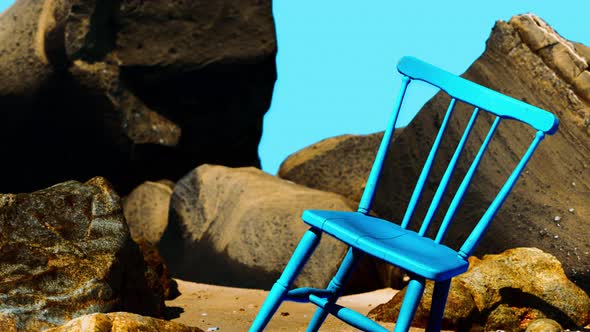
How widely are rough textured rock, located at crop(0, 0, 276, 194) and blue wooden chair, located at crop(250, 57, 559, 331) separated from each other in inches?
194

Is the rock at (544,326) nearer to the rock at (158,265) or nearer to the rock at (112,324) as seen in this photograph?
the rock at (112,324)

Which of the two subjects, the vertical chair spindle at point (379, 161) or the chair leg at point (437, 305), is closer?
the chair leg at point (437, 305)

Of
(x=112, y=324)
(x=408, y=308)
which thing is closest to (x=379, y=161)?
(x=408, y=308)

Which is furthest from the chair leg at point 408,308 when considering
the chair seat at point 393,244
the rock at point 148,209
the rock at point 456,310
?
the rock at point 148,209

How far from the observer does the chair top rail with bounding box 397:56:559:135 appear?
13.5 feet

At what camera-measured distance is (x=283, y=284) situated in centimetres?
387

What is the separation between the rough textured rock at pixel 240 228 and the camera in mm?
7402

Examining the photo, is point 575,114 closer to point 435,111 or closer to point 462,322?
point 435,111

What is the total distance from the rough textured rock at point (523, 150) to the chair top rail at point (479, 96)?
2.53 m

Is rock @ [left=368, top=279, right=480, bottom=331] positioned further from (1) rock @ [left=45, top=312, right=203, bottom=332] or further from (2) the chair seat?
(1) rock @ [left=45, top=312, right=203, bottom=332]

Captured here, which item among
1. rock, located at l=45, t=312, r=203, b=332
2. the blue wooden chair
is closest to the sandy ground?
the blue wooden chair

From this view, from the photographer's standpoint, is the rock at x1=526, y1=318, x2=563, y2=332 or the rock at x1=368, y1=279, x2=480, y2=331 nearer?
the rock at x1=526, y1=318, x2=563, y2=332

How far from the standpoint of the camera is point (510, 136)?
688 cm

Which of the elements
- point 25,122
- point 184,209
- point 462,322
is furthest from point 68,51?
point 462,322
